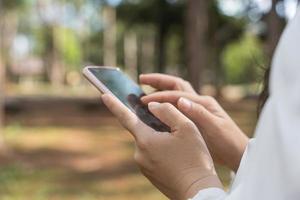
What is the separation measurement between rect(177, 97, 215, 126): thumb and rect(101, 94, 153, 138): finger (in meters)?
0.15

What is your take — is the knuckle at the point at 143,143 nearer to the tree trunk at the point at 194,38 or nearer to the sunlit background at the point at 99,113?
the sunlit background at the point at 99,113

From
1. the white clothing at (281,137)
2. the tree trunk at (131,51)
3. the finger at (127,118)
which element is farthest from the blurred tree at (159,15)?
the white clothing at (281,137)

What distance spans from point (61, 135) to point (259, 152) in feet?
37.3

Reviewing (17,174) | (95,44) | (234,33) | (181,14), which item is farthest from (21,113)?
→ (95,44)

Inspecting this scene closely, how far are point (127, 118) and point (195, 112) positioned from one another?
0.75 ft

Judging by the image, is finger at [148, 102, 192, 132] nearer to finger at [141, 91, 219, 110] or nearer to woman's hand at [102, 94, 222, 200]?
woman's hand at [102, 94, 222, 200]

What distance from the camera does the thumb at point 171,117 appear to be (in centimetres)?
106

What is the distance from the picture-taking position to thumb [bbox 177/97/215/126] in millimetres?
1292

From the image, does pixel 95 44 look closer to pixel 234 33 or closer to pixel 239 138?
pixel 234 33

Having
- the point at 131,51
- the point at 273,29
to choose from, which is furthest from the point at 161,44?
the point at 131,51

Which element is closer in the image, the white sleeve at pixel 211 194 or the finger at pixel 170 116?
the white sleeve at pixel 211 194

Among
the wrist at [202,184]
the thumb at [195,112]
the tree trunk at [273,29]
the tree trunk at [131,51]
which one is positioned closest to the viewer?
the wrist at [202,184]

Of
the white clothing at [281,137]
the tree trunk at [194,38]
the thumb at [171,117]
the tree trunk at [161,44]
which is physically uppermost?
the white clothing at [281,137]

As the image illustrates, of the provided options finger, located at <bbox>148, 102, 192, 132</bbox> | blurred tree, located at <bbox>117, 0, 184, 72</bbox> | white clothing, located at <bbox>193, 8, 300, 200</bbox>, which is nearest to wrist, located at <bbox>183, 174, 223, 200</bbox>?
finger, located at <bbox>148, 102, 192, 132</bbox>
